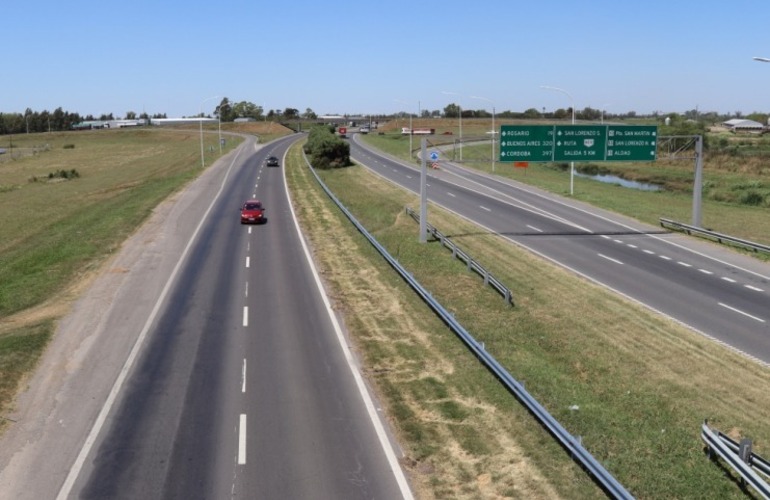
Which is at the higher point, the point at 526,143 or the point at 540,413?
the point at 526,143

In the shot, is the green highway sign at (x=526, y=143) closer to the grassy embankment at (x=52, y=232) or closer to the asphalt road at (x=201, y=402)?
the asphalt road at (x=201, y=402)

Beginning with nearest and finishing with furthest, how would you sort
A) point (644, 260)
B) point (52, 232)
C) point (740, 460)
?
point (740, 460), point (644, 260), point (52, 232)

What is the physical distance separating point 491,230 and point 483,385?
90.9 ft

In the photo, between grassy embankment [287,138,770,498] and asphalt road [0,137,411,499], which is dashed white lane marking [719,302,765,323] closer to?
grassy embankment [287,138,770,498]

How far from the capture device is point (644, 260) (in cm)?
3653

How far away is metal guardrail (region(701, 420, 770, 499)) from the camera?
12.6 m

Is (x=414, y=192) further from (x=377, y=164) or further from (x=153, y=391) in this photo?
(x=153, y=391)

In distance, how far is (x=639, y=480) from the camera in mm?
13531

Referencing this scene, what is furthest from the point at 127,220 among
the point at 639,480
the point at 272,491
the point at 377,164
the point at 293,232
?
the point at 377,164

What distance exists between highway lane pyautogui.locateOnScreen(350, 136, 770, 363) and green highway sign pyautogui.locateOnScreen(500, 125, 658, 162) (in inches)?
187

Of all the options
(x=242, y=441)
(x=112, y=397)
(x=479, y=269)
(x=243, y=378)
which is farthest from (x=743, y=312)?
(x=112, y=397)

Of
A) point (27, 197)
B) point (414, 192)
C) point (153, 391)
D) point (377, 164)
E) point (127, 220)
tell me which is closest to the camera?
point (153, 391)

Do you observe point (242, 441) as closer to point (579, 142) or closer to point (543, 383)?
point (543, 383)

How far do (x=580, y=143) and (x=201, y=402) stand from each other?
3297 centimetres
